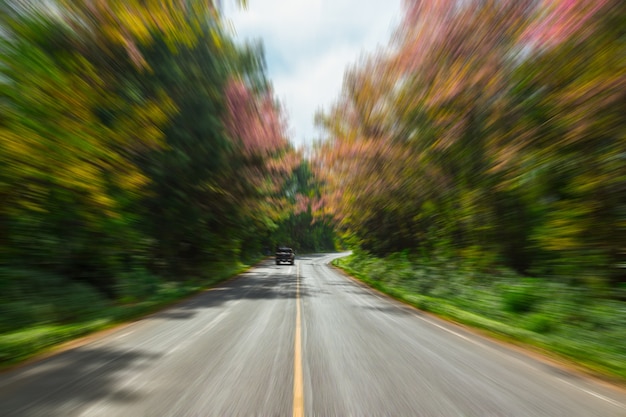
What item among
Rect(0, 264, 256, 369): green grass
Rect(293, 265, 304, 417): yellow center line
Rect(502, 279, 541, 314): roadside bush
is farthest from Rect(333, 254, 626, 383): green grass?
Rect(0, 264, 256, 369): green grass

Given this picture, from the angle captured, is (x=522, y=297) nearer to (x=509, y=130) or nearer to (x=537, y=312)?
(x=537, y=312)

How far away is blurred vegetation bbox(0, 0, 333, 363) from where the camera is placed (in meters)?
6.16

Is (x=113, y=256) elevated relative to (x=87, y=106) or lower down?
lower down

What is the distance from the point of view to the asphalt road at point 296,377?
11.2ft

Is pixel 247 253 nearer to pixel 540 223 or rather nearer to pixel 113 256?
pixel 113 256

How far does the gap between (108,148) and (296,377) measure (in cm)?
847

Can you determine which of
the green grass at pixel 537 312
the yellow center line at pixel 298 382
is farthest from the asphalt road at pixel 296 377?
the green grass at pixel 537 312

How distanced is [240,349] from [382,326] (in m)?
3.59

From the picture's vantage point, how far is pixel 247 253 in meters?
35.9

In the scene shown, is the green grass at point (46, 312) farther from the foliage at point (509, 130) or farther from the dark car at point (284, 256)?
the dark car at point (284, 256)

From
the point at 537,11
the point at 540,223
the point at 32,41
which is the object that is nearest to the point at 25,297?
the point at 32,41

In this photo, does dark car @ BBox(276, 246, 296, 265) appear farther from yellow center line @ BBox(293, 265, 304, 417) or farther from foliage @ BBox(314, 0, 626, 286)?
yellow center line @ BBox(293, 265, 304, 417)

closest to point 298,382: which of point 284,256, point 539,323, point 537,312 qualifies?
point 539,323

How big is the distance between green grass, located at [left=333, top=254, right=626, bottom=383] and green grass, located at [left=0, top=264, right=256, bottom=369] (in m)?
9.01
